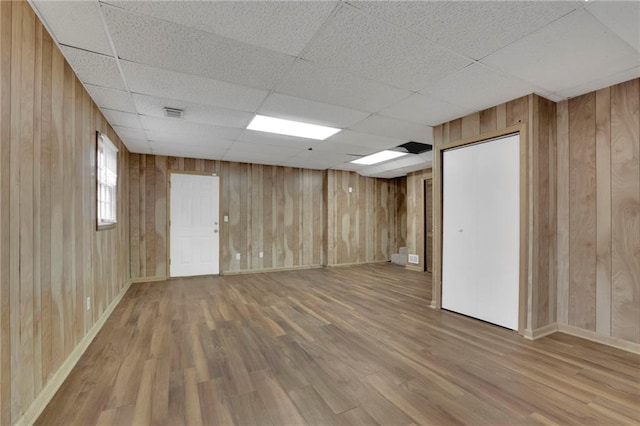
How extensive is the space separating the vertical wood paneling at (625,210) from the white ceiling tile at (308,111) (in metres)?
2.34

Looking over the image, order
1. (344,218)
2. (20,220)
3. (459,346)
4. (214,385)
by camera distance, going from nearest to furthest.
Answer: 1. (20,220)
2. (214,385)
3. (459,346)
4. (344,218)

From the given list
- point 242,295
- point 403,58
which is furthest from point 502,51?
point 242,295

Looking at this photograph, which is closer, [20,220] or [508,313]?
[20,220]

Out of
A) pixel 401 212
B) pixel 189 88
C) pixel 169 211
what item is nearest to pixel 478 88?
pixel 189 88

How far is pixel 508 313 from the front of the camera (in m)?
2.93

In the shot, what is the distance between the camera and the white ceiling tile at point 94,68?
6.77 ft

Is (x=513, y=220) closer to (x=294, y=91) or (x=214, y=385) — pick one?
(x=294, y=91)

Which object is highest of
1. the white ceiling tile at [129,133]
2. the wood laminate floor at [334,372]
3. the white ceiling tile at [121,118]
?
the white ceiling tile at [121,118]

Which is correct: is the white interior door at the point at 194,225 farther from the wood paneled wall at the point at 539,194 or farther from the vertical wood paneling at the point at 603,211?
the vertical wood paneling at the point at 603,211

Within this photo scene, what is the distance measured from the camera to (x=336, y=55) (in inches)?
82.8

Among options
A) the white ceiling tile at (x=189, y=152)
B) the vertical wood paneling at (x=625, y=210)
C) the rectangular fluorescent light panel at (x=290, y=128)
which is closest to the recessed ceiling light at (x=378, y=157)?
the rectangular fluorescent light panel at (x=290, y=128)

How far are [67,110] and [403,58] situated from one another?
2.60 m

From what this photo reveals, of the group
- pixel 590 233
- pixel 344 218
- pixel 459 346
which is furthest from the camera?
pixel 344 218

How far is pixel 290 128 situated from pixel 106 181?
92.5 inches
